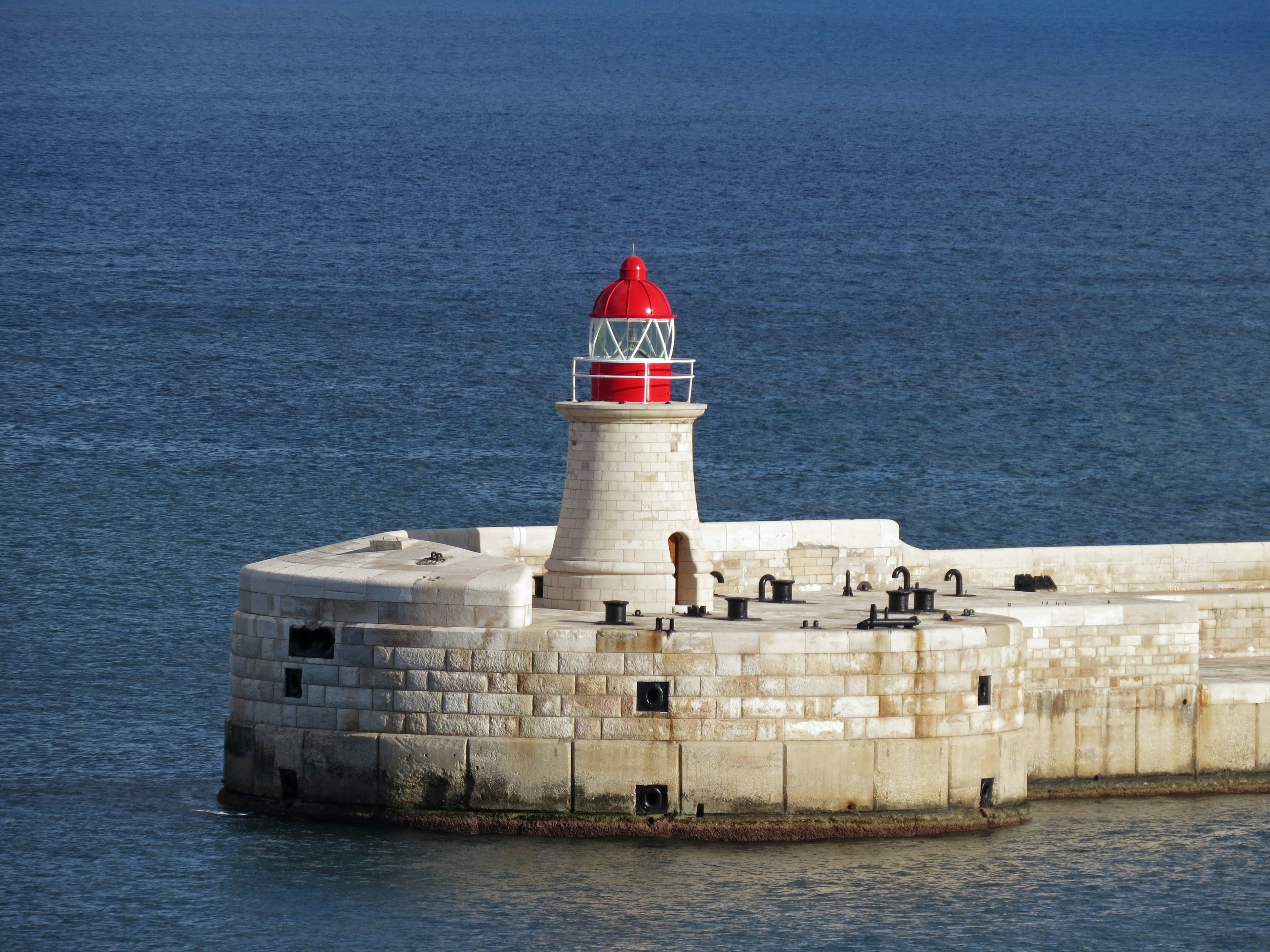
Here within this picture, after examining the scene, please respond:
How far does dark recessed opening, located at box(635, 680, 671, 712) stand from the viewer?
26344mm

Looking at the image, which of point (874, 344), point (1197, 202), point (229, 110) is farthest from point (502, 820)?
point (229, 110)

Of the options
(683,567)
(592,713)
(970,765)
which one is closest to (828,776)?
(970,765)

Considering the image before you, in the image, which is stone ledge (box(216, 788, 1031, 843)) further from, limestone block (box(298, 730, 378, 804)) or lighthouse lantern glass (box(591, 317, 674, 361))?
lighthouse lantern glass (box(591, 317, 674, 361))

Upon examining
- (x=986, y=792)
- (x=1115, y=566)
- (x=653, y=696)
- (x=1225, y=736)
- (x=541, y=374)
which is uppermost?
(x=541, y=374)

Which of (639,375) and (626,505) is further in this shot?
(639,375)

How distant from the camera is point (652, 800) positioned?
26.5 meters

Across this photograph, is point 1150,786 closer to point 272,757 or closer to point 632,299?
point 632,299

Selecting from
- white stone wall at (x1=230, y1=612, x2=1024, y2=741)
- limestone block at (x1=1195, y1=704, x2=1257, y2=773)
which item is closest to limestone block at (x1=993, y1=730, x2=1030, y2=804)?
white stone wall at (x1=230, y1=612, x2=1024, y2=741)

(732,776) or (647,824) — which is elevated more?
(732,776)


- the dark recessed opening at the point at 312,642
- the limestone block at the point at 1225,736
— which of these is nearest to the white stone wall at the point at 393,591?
the dark recessed opening at the point at 312,642

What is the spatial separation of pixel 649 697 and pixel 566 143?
292 feet

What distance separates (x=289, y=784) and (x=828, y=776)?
613 centimetres

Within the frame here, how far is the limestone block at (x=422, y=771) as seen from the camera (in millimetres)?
26453

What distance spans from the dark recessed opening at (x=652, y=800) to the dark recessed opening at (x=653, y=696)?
2.82ft
